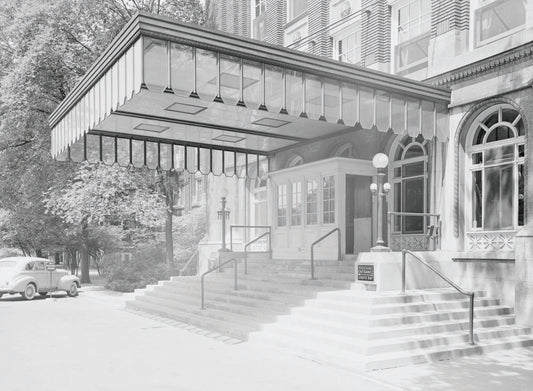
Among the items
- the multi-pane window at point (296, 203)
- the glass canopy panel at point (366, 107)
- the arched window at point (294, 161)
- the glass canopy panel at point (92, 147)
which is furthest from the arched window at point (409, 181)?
the glass canopy panel at point (92, 147)

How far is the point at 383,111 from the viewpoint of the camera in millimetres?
13305

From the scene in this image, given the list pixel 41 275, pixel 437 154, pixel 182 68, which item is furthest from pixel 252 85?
pixel 41 275

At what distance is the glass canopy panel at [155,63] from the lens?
984 centimetres

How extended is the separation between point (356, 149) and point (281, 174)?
296 centimetres

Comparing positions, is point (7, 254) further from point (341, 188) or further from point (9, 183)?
point (341, 188)

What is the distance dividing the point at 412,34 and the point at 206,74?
818 cm

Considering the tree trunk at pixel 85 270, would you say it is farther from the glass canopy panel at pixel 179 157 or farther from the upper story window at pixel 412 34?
the upper story window at pixel 412 34

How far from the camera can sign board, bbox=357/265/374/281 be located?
11.4m

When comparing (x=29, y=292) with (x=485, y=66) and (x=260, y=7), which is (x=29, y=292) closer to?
(x=260, y=7)

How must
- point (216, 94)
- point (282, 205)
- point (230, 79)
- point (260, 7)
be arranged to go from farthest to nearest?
point (260, 7), point (282, 205), point (230, 79), point (216, 94)

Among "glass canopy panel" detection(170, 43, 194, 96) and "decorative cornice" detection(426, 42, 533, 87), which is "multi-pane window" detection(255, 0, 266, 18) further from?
"glass canopy panel" detection(170, 43, 194, 96)

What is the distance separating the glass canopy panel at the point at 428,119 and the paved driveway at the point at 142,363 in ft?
23.0

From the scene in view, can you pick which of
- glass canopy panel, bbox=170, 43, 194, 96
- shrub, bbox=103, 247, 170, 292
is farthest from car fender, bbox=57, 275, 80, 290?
glass canopy panel, bbox=170, 43, 194, 96

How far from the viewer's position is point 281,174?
1839cm
